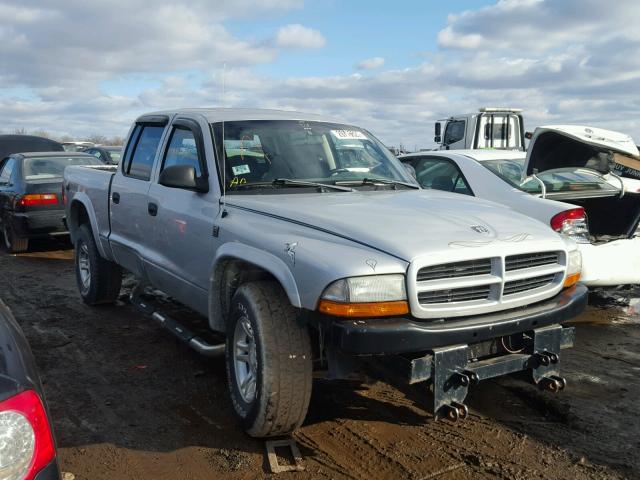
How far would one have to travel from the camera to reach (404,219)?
138 inches

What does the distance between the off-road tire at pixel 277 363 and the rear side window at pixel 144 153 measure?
2.23 metres

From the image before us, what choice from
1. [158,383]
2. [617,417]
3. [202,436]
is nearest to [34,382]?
[202,436]

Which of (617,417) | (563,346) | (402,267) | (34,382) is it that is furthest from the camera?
(617,417)

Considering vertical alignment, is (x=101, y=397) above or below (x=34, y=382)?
below

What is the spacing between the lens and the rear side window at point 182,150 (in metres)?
4.60

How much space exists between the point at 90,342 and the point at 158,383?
129 centimetres

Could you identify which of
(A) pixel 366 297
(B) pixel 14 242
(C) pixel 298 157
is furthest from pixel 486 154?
(B) pixel 14 242

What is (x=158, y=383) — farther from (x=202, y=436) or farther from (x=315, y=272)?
(x=315, y=272)

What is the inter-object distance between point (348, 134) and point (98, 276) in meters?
3.15

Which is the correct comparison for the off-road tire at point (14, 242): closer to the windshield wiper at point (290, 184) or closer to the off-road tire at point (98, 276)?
the off-road tire at point (98, 276)

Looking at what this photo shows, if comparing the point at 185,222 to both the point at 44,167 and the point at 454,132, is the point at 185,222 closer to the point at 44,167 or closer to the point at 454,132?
the point at 44,167

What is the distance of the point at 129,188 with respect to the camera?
17.7 ft

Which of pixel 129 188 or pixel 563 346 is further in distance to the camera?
pixel 129 188

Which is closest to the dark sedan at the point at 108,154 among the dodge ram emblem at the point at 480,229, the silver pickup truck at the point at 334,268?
the silver pickup truck at the point at 334,268
